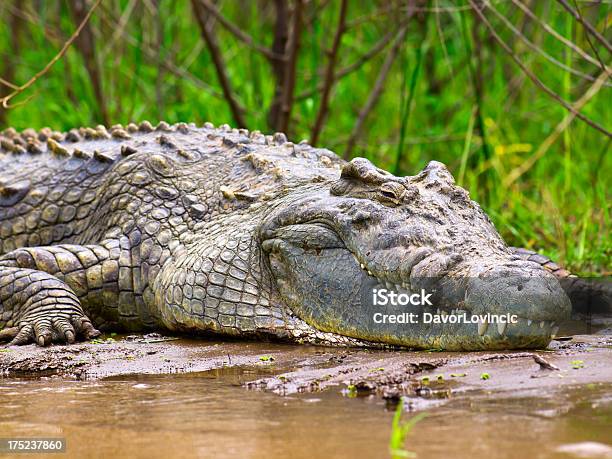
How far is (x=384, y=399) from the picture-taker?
2.59m

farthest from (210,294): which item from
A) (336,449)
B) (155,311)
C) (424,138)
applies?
(424,138)

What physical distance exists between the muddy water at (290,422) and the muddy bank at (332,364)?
100 mm

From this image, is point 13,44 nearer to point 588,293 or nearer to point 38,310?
point 38,310

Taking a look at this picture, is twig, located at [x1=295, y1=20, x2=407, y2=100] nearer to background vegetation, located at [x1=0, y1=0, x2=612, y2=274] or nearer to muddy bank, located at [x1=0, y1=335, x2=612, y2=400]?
background vegetation, located at [x1=0, y1=0, x2=612, y2=274]

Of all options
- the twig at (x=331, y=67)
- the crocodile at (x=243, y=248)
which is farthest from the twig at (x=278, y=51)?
the crocodile at (x=243, y=248)

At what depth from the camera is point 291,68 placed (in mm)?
6109

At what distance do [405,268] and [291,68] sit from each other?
117 inches

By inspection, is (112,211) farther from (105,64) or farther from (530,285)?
(105,64)

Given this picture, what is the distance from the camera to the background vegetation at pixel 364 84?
6.39 m

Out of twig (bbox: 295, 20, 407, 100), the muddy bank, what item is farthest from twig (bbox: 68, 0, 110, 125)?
the muddy bank

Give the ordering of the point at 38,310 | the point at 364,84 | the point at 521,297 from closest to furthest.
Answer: the point at 521,297 → the point at 38,310 → the point at 364,84

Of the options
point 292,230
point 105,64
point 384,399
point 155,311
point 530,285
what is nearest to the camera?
point 384,399

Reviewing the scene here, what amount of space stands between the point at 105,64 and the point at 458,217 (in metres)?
5.20

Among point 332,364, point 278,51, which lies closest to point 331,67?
point 278,51
